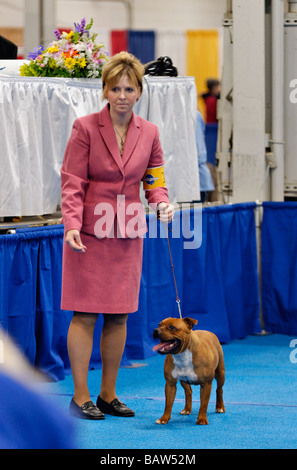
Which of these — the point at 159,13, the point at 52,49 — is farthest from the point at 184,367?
the point at 159,13

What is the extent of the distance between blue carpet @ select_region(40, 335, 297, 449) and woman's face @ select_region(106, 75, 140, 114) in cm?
132

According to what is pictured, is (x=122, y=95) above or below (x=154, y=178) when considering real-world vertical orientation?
above

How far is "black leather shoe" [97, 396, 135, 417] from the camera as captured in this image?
4.12 m

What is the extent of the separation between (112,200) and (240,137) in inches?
120

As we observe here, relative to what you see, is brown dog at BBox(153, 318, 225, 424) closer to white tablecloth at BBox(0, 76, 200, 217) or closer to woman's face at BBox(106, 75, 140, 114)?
woman's face at BBox(106, 75, 140, 114)

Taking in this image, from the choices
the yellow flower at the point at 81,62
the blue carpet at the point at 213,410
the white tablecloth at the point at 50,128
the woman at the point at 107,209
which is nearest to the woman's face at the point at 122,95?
the woman at the point at 107,209

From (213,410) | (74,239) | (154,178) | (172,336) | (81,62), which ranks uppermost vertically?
(81,62)

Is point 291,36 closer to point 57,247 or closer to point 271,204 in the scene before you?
point 271,204

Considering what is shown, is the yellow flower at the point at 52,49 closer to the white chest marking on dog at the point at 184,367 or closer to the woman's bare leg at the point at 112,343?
the woman's bare leg at the point at 112,343

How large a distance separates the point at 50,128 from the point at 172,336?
2200 mm

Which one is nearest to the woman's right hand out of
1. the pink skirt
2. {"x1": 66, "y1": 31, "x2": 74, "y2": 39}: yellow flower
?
the pink skirt

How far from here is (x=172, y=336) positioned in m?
3.80

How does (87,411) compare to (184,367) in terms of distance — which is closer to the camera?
(184,367)

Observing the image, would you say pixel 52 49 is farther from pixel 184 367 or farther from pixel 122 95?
pixel 184 367
